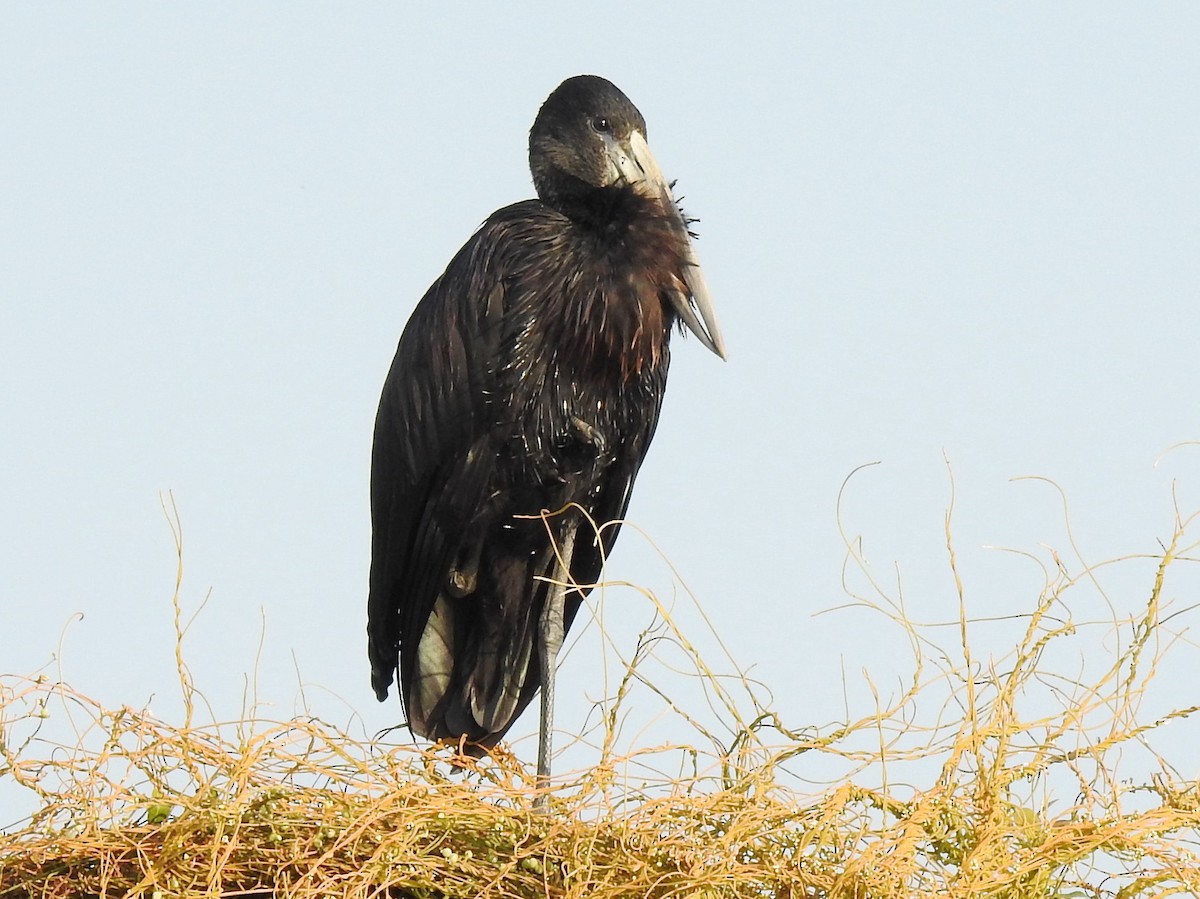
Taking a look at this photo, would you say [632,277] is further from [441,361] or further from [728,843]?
[728,843]

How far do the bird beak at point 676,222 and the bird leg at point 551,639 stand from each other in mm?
642

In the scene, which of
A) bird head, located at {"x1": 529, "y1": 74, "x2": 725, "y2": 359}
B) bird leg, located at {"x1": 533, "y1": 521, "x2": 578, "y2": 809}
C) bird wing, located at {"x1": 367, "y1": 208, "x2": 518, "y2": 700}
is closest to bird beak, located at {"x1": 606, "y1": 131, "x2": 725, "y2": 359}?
bird head, located at {"x1": 529, "y1": 74, "x2": 725, "y2": 359}

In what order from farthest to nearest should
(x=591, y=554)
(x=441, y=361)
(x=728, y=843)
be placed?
(x=591, y=554)
(x=441, y=361)
(x=728, y=843)

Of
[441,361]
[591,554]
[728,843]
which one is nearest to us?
[728,843]

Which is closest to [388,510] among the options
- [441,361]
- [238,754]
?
[441,361]

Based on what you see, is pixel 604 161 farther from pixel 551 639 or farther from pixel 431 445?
pixel 551 639

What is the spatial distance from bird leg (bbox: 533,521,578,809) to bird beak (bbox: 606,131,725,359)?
642 millimetres

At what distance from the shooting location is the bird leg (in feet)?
16.7

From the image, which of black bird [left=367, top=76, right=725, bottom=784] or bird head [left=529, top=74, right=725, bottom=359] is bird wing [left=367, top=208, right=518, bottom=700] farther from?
bird head [left=529, top=74, right=725, bottom=359]

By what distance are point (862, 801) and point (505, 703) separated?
1950mm

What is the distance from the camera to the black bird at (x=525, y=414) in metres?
4.96

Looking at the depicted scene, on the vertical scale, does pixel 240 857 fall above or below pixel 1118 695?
below

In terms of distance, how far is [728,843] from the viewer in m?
3.51

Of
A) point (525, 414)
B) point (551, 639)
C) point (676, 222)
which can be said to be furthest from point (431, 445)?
Answer: point (676, 222)
